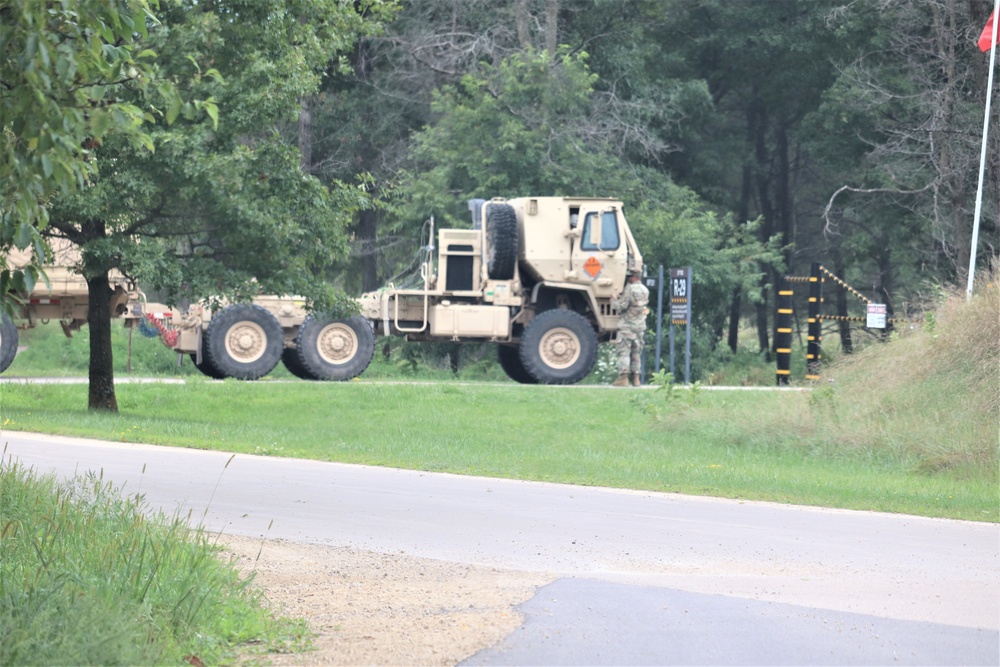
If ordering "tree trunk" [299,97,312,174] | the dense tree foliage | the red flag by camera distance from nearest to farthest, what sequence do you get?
the dense tree foliage
the red flag
"tree trunk" [299,97,312,174]

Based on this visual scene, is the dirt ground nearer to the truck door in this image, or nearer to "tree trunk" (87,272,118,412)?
"tree trunk" (87,272,118,412)

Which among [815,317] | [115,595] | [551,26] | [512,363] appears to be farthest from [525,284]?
[115,595]

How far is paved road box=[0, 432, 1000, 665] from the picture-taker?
6.82 meters

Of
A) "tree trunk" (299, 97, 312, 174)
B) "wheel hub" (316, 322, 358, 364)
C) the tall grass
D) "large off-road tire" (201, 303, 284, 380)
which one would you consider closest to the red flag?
"wheel hub" (316, 322, 358, 364)

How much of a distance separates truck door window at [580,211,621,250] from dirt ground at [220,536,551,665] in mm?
15237

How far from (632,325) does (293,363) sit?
6.18m

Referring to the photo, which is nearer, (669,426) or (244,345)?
(669,426)

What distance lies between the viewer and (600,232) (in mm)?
24125

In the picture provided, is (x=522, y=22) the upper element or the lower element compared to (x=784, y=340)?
upper

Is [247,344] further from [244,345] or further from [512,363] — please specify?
[512,363]

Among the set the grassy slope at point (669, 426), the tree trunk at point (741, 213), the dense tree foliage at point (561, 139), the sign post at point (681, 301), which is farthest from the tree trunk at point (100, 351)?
the tree trunk at point (741, 213)

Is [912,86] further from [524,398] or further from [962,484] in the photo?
[962,484]

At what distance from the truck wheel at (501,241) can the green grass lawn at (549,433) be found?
9.54 feet

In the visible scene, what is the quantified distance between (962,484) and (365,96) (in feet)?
84.8
